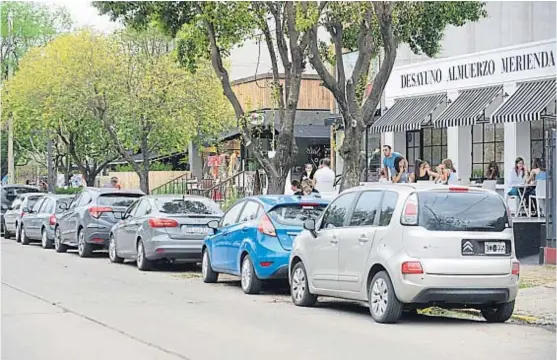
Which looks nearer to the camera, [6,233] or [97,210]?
[97,210]

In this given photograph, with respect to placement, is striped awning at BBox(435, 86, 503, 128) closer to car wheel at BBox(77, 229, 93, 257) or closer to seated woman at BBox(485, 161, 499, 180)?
seated woman at BBox(485, 161, 499, 180)

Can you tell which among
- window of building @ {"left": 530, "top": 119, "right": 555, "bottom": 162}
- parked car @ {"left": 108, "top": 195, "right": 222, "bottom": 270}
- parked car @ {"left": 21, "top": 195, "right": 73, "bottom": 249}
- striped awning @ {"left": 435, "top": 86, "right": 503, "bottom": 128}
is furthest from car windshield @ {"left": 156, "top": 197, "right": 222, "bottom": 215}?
window of building @ {"left": 530, "top": 119, "right": 555, "bottom": 162}

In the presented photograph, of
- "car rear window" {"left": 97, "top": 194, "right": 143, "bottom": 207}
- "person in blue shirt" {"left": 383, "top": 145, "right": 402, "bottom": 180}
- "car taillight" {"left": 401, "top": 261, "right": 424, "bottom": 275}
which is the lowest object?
"car taillight" {"left": 401, "top": 261, "right": 424, "bottom": 275}

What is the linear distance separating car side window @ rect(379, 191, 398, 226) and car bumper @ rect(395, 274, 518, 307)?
2.74ft

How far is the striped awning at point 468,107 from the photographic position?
24.1m

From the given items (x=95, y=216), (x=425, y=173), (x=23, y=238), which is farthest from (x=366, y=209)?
(x=23, y=238)

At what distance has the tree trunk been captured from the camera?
62.0 feet

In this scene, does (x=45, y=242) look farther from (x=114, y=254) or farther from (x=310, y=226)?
(x=310, y=226)

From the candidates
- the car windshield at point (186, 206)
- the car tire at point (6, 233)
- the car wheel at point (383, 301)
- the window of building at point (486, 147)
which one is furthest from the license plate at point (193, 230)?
the car tire at point (6, 233)

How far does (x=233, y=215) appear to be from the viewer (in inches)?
637

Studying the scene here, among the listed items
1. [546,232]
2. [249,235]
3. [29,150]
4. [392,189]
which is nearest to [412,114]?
[546,232]

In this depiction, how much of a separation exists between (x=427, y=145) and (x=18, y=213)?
1260cm

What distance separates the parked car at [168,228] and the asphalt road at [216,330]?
98.7 inches

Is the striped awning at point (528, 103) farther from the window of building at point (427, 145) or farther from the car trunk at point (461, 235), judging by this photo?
the car trunk at point (461, 235)
